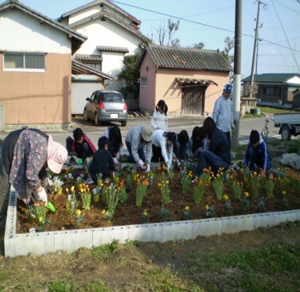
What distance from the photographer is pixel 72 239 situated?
4.28 meters

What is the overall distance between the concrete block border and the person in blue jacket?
1.99m

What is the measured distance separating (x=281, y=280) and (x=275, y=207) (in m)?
2.02

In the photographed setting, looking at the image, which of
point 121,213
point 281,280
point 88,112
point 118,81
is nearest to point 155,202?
point 121,213

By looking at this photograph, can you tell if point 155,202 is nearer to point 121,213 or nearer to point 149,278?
point 121,213

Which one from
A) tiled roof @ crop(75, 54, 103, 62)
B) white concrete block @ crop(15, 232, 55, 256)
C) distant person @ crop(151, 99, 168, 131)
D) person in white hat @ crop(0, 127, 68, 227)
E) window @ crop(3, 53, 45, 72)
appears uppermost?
tiled roof @ crop(75, 54, 103, 62)

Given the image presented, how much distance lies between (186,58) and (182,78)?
1.73 meters

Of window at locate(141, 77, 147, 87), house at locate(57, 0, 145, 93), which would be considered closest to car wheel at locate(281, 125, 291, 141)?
window at locate(141, 77, 147, 87)

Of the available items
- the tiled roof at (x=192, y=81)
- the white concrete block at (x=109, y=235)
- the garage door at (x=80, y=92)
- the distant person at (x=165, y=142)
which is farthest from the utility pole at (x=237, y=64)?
the tiled roof at (x=192, y=81)

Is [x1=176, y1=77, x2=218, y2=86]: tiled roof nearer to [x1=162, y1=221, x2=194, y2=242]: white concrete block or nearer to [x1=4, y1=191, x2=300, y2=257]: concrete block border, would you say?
[x1=4, y1=191, x2=300, y2=257]: concrete block border

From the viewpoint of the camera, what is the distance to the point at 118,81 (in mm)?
29625

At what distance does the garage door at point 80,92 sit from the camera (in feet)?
75.3

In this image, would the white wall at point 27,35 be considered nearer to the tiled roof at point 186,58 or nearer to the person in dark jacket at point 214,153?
the tiled roof at point 186,58

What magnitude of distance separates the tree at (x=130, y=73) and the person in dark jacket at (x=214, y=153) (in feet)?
74.0

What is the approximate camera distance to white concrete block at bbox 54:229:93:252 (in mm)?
4242
